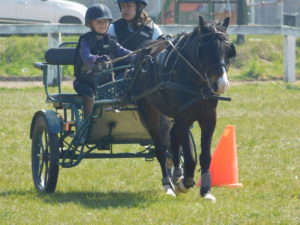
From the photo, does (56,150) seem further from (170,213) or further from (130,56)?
(170,213)

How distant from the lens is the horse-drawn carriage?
941 centimetres

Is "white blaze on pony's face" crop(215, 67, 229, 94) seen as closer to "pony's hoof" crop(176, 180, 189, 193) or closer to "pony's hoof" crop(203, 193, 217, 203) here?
"pony's hoof" crop(203, 193, 217, 203)

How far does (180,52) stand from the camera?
9.62m

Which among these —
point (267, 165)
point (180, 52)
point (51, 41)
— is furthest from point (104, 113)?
point (51, 41)

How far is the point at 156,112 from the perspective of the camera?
33.3 ft

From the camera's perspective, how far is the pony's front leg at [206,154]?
9.57 m

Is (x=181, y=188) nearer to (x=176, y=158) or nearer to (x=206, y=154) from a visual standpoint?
(x=176, y=158)

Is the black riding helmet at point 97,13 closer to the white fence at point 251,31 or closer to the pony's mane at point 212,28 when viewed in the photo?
the pony's mane at point 212,28

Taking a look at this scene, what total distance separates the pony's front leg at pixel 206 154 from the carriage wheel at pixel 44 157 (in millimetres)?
1470

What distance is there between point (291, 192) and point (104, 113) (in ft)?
6.34

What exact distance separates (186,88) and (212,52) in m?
0.42

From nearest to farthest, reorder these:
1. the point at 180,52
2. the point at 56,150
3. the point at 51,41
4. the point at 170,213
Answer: the point at 170,213 < the point at 180,52 < the point at 56,150 < the point at 51,41

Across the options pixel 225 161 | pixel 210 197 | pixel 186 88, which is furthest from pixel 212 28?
pixel 225 161

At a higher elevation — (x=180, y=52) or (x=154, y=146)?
(x=180, y=52)
